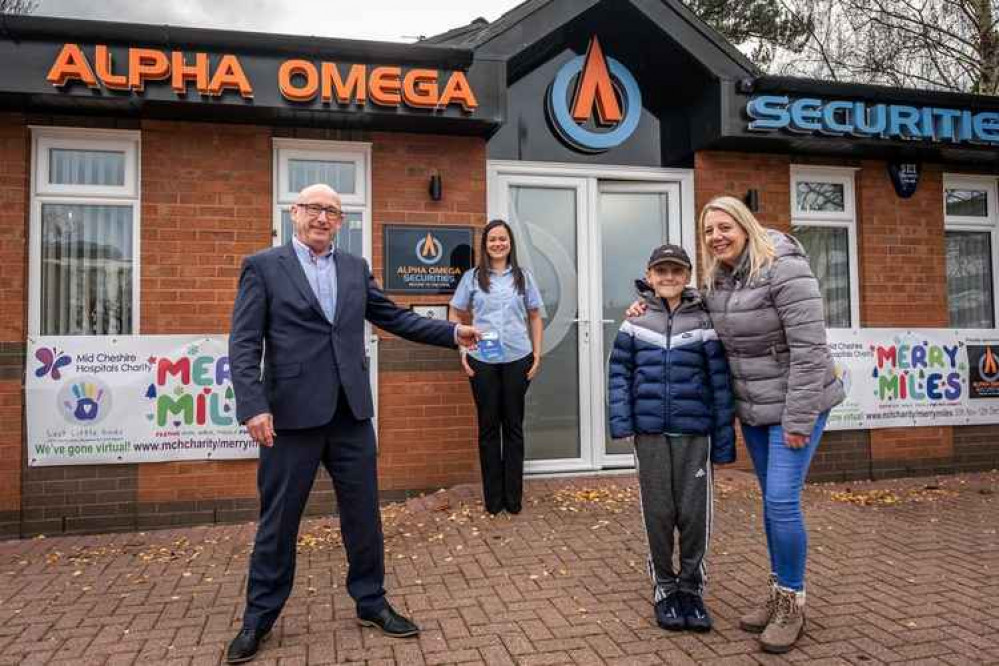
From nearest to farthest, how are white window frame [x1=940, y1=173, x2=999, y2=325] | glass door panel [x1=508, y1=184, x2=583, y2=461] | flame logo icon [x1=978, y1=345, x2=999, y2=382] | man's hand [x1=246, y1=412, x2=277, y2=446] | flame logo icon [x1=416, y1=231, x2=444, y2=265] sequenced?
1. man's hand [x1=246, y1=412, x2=277, y2=446]
2. flame logo icon [x1=416, y1=231, x2=444, y2=265]
3. glass door panel [x1=508, y1=184, x2=583, y2=461]
4. flame logo icon [x1=978, y1=345, x2=999, y2=382]
5. white window frame [x1=940, y1=173, x2=999, y2=325]

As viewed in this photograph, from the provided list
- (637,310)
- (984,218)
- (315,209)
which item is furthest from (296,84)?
(984,218)

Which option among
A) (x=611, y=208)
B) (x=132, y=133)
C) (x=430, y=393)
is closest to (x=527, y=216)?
(x=611, y=208)

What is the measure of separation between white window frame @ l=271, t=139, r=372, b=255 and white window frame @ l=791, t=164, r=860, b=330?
3946mm

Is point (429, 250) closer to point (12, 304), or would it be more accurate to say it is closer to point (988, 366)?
point (12, 304)

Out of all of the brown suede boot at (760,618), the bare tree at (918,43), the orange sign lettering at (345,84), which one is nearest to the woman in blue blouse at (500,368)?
the orange sign lettering at (345,84)

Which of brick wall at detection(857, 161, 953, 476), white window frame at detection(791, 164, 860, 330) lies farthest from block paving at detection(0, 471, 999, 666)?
white window frame at detection(791, 164, 860, 330)

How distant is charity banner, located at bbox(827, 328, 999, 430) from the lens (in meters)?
6.50

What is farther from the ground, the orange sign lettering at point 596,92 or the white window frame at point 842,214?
the orange sign lettering at point 596,92

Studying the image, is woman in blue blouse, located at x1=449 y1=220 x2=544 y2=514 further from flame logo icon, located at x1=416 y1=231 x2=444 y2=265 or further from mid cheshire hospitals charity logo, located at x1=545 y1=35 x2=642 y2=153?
mid cheshire hospitals charity logo, located at x1=545 y1=35 x2=642 y2=153

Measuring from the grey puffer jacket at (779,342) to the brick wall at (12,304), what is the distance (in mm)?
4856

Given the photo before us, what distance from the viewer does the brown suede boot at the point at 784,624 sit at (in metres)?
3.01

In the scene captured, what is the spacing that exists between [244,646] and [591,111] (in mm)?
5130

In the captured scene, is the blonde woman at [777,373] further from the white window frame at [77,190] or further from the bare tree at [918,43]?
the bare tree at [918,43]

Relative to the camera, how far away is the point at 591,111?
638cm
